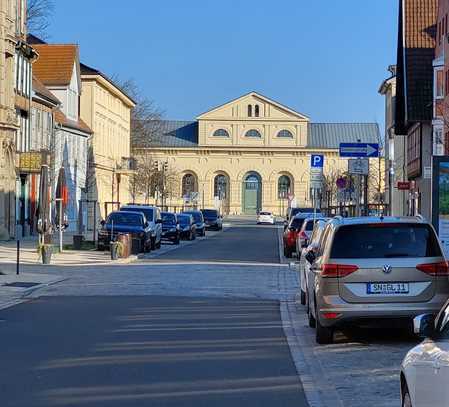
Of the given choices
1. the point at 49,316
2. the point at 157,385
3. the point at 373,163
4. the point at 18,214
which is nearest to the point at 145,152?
the point at 373,163

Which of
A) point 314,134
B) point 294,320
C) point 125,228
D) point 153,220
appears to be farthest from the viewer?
point 314,134

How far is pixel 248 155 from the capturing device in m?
130

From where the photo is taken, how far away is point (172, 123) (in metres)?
139

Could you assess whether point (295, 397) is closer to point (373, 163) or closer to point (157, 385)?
point (157, 385)

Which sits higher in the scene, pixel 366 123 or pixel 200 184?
pixel 366 123

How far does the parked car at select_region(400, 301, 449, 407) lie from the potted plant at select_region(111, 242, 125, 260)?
29116 mm

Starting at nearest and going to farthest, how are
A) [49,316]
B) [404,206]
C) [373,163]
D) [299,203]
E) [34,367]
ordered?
[34,367] → [49,316] → [404,206] → [373,163] → [299,203]

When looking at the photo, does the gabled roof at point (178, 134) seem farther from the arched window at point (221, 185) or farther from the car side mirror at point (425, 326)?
the car side mirror at point (425, 326)

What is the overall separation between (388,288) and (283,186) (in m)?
117

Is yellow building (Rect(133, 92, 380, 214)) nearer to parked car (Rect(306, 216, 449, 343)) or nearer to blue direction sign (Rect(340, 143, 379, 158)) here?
blue direction sign (Rect(340, 143, 379, 158))

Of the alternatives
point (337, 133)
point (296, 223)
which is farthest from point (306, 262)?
point (337, 133)

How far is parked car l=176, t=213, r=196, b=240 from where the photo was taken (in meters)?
60.1

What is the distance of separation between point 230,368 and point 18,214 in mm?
38759

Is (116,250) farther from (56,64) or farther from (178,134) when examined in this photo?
(178,134)
